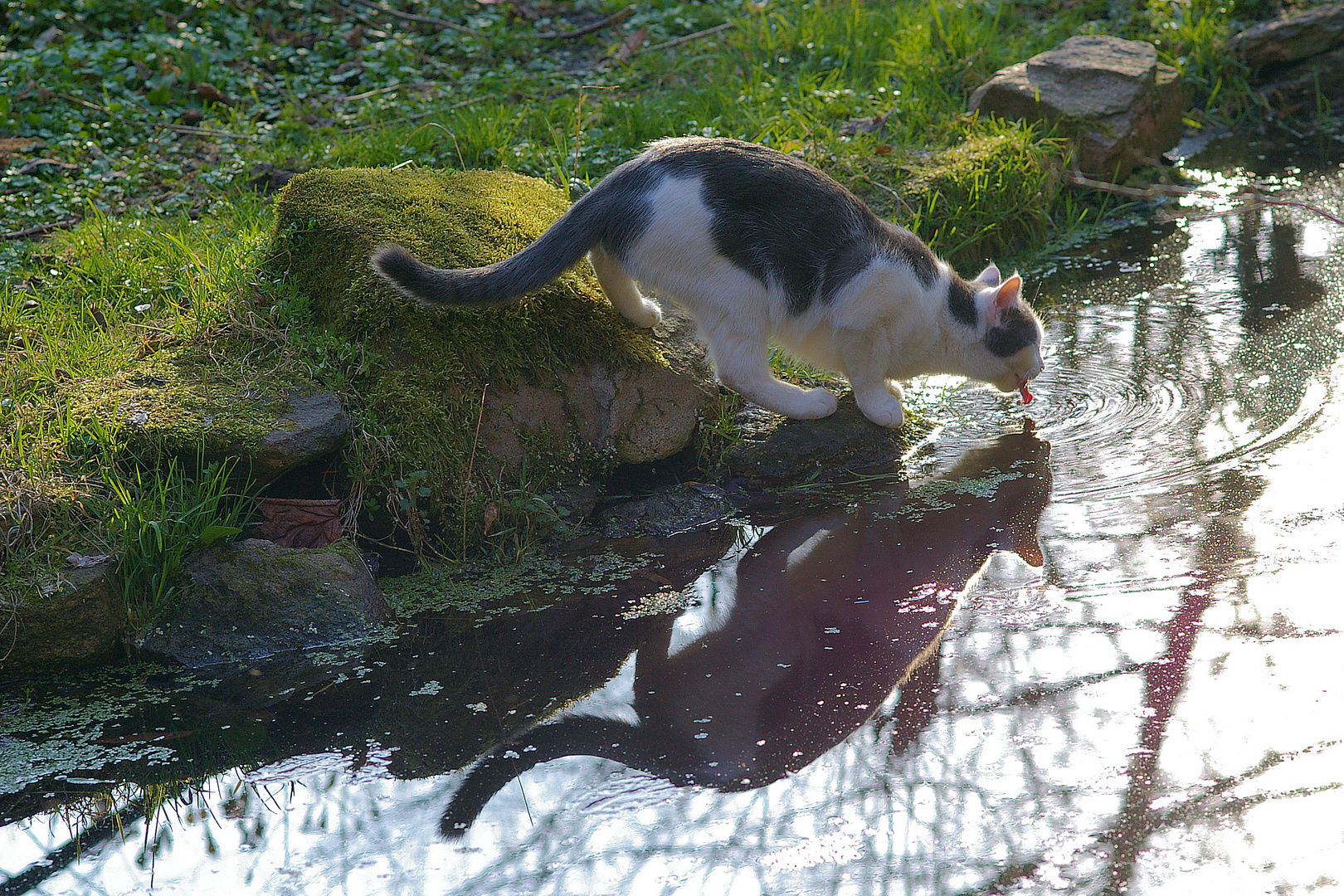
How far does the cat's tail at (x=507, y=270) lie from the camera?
10.8 ft

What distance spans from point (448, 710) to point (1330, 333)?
3.80 metres

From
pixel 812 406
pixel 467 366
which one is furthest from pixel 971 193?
pixel 467 366

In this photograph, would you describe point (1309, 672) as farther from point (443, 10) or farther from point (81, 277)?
point (443, 10)

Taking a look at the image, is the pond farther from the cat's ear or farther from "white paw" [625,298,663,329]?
"white paw" [625,298,663,329]

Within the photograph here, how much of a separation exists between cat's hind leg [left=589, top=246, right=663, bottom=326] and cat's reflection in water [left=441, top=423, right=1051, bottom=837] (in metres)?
1.00

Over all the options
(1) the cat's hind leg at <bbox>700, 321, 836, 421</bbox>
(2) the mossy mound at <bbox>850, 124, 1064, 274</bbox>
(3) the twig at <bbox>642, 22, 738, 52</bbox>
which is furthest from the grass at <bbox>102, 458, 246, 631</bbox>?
(3) the twig at <bbox>642, 22, 738, 52</bbox>

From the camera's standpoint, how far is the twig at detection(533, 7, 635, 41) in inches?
315

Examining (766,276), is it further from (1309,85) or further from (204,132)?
(1309,85)

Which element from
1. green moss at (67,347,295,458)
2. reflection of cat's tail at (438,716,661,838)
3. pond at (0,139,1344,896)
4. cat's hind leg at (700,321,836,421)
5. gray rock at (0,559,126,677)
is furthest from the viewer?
cat's hind leg at (700,321,836,421)

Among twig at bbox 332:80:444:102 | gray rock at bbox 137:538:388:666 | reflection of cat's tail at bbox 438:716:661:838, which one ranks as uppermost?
twig at bbox 332:80:444:102

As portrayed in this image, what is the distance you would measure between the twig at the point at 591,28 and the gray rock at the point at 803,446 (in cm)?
516

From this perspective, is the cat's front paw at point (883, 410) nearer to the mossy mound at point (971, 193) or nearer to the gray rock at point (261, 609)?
the mossy mound at point (971, 193)

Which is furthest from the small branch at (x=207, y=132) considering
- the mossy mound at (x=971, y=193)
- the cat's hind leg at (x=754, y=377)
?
the cat's hind leg at (x=754, y=377)

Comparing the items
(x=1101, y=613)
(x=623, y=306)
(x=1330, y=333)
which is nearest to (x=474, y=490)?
(x=623, y=306)
